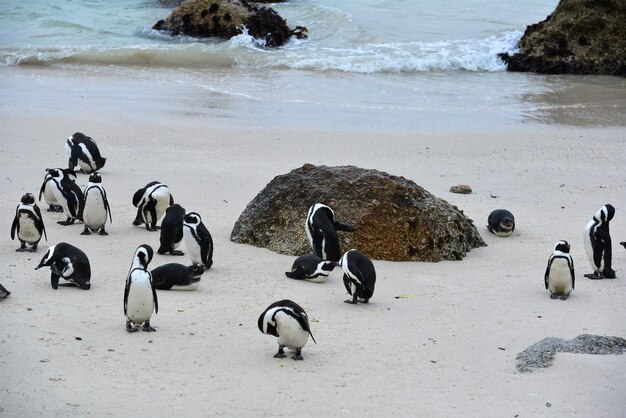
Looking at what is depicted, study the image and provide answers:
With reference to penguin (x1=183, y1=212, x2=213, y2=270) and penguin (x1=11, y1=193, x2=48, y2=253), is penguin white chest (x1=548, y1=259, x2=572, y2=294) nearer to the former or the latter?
penguin (x1=183, y1=212, x2=213, y2=270)

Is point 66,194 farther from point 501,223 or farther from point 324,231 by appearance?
point 501,223

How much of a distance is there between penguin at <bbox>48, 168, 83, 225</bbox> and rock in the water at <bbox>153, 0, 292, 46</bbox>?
15076 mm

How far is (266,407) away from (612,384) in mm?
2010

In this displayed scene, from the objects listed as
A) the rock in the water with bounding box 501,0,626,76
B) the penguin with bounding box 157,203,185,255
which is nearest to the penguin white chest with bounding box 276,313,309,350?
the penguin with bounding box 157,203,185,255

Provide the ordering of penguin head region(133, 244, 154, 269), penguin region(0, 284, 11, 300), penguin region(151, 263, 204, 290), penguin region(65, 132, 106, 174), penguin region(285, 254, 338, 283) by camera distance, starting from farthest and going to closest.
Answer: penguin region(65, 132, 106, 174), penguin region(285, 254, 338, 283), penguin region(151, 263, 204, 290), penguin region(0, 284, 11, 300), penguin head region(133, 244, 154, 269)

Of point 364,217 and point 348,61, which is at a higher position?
point 348,61

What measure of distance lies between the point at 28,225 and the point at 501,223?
4227 mm

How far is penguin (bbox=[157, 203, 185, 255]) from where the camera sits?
8.59 m

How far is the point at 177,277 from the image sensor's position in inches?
296

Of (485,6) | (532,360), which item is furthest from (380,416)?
(485,6)

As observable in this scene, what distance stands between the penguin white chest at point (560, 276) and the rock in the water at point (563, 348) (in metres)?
1.18

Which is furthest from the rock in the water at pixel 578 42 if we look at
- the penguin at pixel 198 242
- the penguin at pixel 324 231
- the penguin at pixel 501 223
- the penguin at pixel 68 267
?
the penguin at pixel 68 267

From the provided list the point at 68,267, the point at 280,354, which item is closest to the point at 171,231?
the point at 68,267

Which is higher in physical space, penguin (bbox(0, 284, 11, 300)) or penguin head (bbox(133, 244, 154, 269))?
penguin head (bbox(133, 244, 154, 269))
